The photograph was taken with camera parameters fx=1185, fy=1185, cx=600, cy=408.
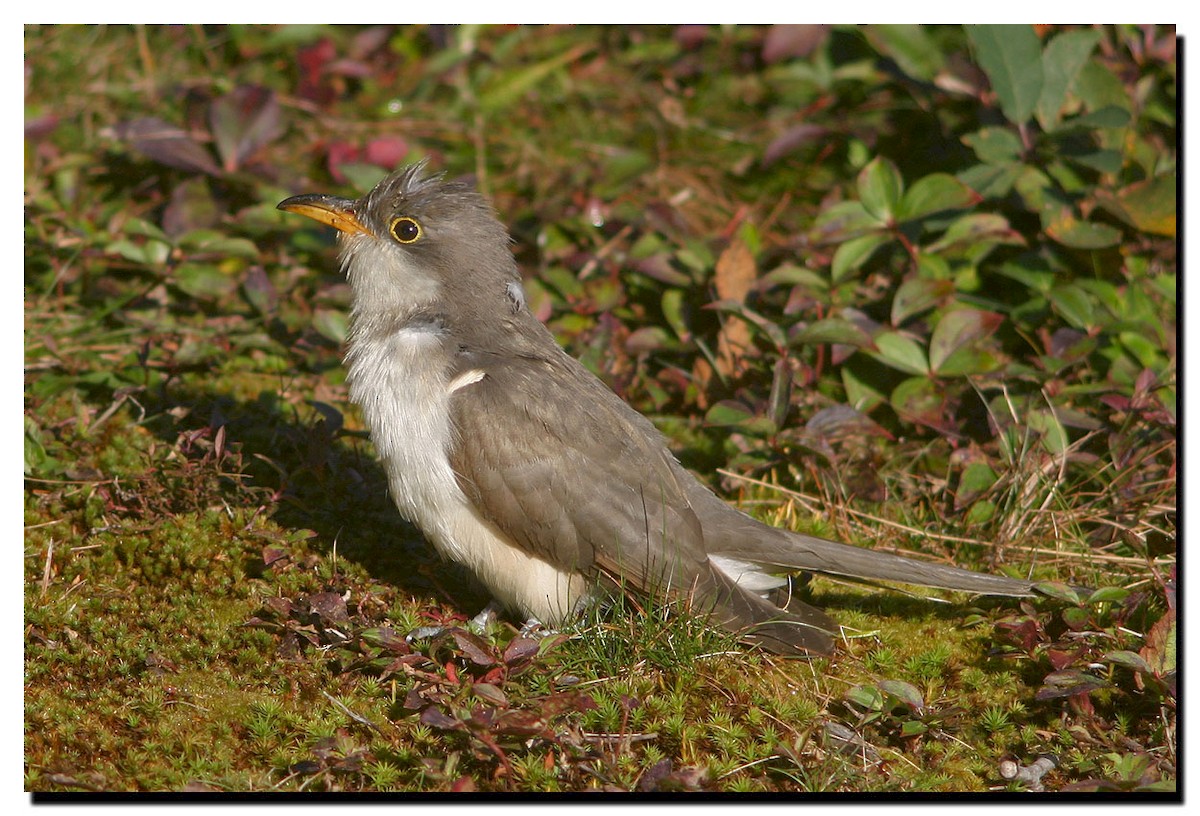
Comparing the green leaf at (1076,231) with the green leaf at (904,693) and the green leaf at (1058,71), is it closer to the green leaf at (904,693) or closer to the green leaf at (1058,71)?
the green leaf at (1058,71)

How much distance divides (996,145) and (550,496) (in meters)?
4.21

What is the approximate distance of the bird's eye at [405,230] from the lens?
19.5 feet

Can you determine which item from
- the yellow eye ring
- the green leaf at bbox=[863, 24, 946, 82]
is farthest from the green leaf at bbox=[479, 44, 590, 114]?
the yellow eye ring

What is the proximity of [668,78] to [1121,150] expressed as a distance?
393 centimetres

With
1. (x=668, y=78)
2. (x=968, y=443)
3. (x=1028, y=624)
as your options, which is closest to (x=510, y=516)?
(x=1028, y=624)

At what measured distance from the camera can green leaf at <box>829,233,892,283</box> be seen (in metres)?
7.23

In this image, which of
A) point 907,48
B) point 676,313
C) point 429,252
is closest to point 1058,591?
point 676,313

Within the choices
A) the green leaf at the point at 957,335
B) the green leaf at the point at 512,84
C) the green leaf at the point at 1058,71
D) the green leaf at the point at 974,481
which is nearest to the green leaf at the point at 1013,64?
the green leaf at the point at 1058,71

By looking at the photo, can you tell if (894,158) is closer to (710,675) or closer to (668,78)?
(668,78)

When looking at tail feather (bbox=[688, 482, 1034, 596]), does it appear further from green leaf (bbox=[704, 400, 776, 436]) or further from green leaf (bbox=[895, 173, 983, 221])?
green leaf (bbox=[895, 173, 983, 221])

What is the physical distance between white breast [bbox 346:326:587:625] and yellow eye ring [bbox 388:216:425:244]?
2.01 ft

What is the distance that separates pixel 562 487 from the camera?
539 cm

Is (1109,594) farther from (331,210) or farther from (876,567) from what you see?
(331,210)

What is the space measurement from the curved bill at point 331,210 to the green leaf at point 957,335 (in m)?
3.29
